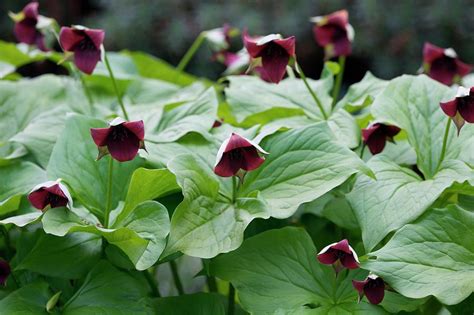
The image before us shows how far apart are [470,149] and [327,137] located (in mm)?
246

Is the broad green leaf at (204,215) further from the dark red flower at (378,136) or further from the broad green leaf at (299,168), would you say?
the dark red flower at (378,136)

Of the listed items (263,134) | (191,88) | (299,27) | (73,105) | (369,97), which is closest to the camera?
(263,134)

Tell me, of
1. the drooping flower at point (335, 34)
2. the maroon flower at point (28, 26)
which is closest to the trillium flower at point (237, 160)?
the drooping flower at point (335, 34)

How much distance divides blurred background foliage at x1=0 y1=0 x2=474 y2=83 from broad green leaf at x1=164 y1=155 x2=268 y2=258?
317 cm

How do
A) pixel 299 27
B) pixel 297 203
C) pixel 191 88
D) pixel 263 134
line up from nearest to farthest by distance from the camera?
pixel 297 203 → pixel 263 134 → pixel 191 88 → pixel 299 27

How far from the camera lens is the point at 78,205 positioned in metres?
1.29

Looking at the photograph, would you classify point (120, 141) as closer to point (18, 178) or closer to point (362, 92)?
point (18, 178)

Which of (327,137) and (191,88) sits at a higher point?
(327,137)

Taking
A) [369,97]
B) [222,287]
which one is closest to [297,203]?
[369,97]

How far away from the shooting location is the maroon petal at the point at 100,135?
1087 mm

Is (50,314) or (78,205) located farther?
(78,205)

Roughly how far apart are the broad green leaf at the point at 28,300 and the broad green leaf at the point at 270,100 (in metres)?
0.52

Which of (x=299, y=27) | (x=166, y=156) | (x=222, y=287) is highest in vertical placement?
(x=166, y=156)

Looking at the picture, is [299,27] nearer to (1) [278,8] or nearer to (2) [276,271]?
(1) [278,8]
